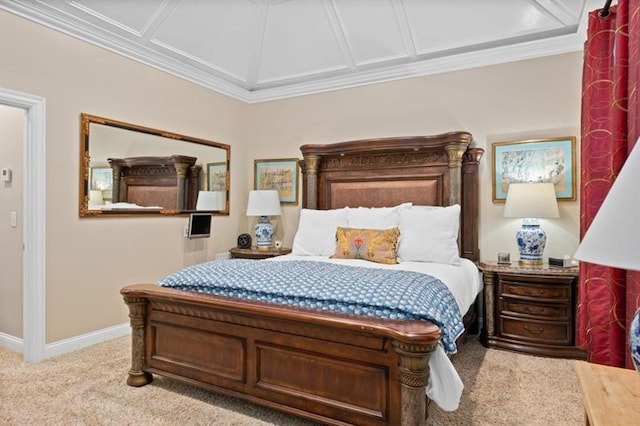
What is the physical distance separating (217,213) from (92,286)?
1.60 metres

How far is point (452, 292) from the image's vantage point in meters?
2.39

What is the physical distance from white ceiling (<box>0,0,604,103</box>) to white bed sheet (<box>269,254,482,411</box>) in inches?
82.6

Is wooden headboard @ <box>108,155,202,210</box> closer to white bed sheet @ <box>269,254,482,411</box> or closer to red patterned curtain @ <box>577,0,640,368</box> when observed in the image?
white bed sheet @ <box>269,254,482,411</box>

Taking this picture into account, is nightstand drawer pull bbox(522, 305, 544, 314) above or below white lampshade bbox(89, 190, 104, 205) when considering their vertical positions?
below

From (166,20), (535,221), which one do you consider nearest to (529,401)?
(535,221)

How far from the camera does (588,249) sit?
854 millimetres

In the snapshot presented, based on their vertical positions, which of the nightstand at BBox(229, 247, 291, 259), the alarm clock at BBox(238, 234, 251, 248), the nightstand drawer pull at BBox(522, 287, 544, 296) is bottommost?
the nightstand drawer pull at BBox(522, 287, 544, 296)

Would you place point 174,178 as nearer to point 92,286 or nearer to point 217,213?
point 217,213

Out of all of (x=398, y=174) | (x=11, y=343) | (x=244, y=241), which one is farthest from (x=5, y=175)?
(x=398, y=174)

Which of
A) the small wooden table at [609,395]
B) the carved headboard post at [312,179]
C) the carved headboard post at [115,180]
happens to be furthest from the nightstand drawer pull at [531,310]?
the carved headboard post at [115,180]

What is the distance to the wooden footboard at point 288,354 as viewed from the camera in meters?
1.67

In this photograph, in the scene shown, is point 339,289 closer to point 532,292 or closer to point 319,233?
point 319,233

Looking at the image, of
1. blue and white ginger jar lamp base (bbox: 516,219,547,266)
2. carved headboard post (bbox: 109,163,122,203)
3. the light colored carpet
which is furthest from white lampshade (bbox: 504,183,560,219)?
carved headboard post (bbox: 109,163,122,203)

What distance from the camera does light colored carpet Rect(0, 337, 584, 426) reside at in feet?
6.73
